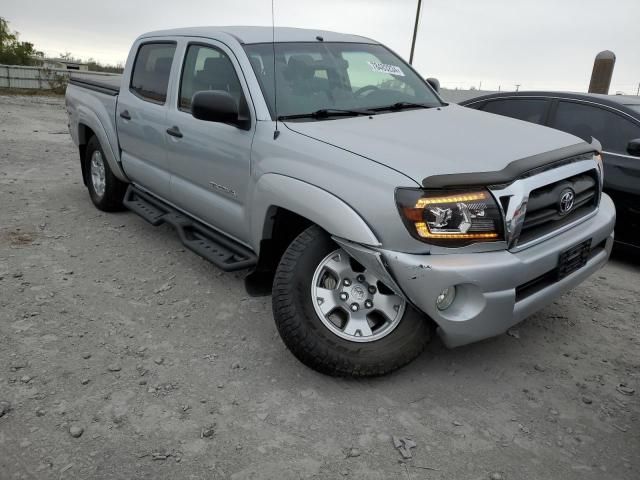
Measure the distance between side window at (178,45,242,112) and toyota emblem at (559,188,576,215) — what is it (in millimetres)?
1977

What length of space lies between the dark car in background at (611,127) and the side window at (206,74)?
3196 millimetres

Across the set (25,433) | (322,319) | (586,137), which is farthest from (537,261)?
(586,137)

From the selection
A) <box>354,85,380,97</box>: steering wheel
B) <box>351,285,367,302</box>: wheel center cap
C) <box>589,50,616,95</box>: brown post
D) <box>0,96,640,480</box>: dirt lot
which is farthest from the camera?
<box>589,50,616,95</box>: brown post

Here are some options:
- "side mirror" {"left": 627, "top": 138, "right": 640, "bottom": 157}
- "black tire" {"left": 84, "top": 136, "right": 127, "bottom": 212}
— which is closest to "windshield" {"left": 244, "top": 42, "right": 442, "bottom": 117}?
"side mirror" {"left": 627, "top": 138, "right": 640, "bottom": 157}

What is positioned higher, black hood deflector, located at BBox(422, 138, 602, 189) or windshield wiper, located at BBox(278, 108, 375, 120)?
windshield wiper, located at BBox(278, 108, 375, 120)

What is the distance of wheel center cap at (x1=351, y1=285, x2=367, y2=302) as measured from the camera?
288 centimetres

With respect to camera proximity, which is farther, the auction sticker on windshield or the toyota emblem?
the auction sticker on windshield

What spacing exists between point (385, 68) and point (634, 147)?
2.16 meters

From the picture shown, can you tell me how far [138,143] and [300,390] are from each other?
A: 9.37 ft

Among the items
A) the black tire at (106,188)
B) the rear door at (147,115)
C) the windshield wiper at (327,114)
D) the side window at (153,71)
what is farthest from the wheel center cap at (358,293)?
the black tire at (106,188)

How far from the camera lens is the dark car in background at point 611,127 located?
4.62 metres

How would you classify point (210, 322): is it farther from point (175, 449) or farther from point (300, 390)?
point (175, 449)

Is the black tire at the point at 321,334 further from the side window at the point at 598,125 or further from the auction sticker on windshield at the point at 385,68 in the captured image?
the side window at the point at 598,125

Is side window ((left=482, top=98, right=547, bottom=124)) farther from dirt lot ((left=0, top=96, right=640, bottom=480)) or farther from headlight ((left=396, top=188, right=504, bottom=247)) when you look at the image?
headlight ((left=396, top=188, right=504, bottom=247))
